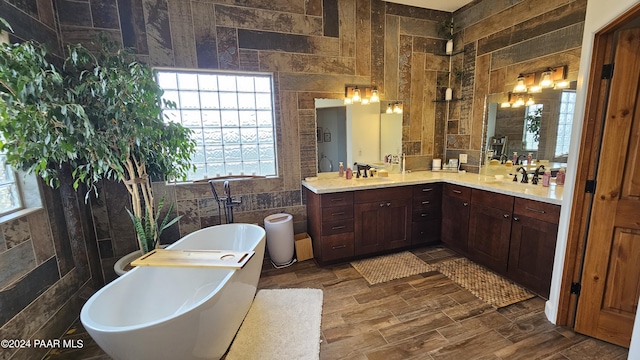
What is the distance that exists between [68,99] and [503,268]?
3946 millimetres

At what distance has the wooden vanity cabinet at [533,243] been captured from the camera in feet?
7.20

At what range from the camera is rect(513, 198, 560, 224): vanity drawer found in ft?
7.05

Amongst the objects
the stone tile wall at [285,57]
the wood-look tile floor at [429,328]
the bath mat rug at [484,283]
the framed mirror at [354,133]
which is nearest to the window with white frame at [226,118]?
the stone tile wall at [285,57]

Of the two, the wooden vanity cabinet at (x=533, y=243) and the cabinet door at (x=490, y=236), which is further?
the cabinet door at (x=490, y=236)

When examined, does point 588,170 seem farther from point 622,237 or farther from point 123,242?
point 123,242

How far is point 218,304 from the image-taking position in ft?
5.21

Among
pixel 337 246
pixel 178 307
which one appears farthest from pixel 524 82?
pixel 178 307

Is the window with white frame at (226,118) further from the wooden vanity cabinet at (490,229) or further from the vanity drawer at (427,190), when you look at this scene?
the wooden vanity cabinet at (490,229)

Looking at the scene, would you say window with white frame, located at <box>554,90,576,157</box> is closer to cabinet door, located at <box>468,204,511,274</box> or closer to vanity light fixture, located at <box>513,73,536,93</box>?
vanity light fixture, located at <box>513,73,536,93</box>

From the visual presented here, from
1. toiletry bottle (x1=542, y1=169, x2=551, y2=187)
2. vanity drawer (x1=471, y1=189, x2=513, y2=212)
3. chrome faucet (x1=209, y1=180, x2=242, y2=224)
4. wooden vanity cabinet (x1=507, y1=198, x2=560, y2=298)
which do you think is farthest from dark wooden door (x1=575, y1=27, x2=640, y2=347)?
chrome faucet (x1=209, y1=180, x2=242, y2=224)

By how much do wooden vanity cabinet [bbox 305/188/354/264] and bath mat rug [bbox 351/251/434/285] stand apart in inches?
9.0

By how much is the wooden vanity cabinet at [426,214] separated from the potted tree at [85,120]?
8.76ft

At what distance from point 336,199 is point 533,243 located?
6.13ft

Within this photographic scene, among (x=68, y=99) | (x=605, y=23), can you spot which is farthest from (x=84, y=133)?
(x=605, y=23)
